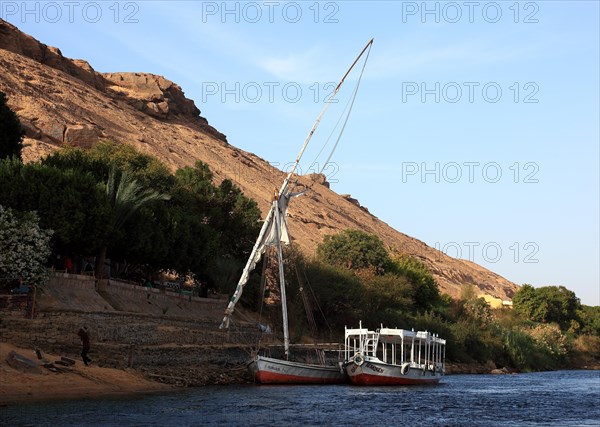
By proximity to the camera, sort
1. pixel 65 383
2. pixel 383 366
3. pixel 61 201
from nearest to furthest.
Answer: pixel 65 383 → pixel 61 201 → pixel 383 366

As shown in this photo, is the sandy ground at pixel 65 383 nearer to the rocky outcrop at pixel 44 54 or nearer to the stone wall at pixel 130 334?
the stone wall at pixel 130 334

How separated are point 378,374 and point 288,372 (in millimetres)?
6116

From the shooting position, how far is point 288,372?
141 ft

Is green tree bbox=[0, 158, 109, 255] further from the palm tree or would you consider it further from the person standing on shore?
the person standing on shore

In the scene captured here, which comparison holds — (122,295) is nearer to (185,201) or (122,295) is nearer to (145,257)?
(145,257)

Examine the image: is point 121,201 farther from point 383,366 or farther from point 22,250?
point 383,366

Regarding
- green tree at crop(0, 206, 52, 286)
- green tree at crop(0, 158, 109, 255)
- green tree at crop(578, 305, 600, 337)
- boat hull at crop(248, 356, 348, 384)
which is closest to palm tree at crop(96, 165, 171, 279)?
green tree at crop(0, 158, 109, 255)

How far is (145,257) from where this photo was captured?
163ft

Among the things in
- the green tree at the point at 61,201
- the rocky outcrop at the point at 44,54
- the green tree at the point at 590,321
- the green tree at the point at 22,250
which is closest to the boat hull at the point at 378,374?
the green tree at the point at 61,201

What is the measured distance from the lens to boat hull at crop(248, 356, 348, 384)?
41.8 meters

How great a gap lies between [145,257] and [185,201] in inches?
521

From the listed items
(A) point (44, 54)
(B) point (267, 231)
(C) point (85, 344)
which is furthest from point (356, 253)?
(A) point (44, 54)

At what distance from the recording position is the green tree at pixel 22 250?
3600 centimetres

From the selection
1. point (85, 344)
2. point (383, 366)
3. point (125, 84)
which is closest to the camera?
point (85, 344)
